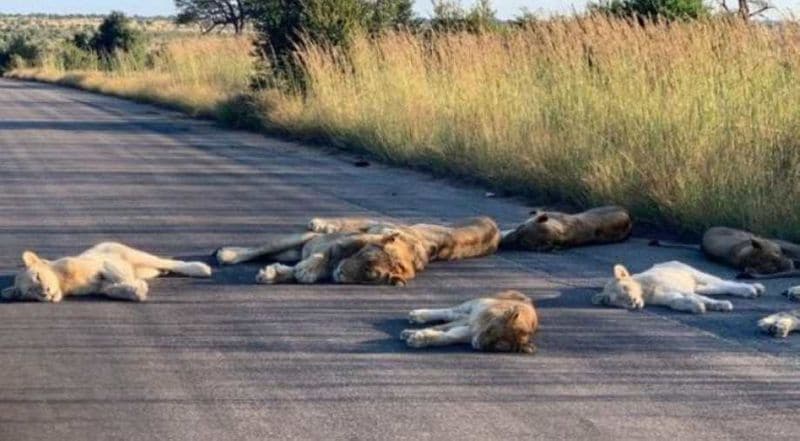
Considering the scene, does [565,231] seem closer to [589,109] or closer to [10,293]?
[10,293]

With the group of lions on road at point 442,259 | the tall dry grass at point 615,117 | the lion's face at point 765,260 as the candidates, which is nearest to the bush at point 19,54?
the tall dry grass at point 615,117

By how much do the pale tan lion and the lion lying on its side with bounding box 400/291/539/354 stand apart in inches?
109

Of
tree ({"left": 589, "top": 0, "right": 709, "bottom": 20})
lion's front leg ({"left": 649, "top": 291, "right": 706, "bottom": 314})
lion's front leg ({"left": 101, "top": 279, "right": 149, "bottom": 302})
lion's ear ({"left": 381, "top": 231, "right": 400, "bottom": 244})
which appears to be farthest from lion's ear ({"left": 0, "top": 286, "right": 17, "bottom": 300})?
tree ({"left": 589, "top": 0, "right": 709, "bottom": 20})

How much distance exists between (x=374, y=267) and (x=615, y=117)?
574 centimetres

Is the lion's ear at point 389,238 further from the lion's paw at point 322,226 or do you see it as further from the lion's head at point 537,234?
the lion's head at point 537,234

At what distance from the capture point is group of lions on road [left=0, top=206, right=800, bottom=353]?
25.6ft

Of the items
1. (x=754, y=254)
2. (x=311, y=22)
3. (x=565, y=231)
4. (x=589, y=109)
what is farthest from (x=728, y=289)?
(x=311, y=22)

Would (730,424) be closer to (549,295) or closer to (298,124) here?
(549,295)

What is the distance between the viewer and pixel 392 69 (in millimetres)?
21297

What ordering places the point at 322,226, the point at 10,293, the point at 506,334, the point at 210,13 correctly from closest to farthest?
the point at 506,334, the point at 10,293, the point at 322,226, the point at 210,13

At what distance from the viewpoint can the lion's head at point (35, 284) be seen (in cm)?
889

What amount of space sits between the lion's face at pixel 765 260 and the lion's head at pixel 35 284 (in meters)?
4.28

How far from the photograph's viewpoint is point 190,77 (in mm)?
36156

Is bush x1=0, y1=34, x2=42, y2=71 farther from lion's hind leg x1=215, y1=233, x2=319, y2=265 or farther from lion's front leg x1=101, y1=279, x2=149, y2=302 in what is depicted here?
lion's front leg x1=101, y1=279, x2=149, y2=302
